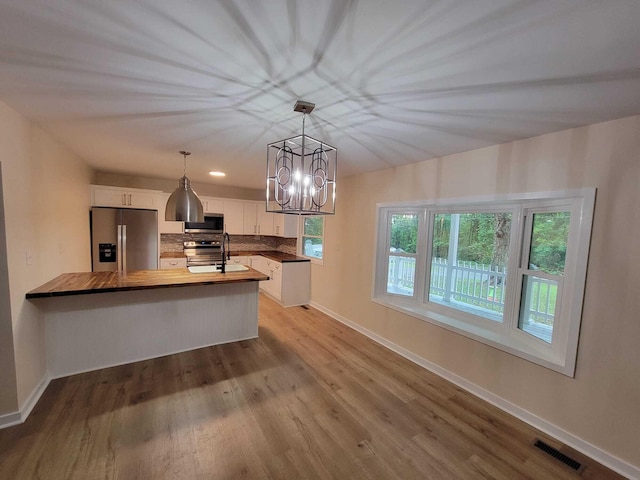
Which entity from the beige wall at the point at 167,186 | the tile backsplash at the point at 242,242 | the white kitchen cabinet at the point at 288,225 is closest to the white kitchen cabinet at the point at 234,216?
the beige wall at the point at 167,186

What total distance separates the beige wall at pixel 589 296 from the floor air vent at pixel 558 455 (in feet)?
0.63

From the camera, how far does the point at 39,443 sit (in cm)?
176

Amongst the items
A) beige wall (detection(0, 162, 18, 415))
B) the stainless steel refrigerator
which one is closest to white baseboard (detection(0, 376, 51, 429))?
beige wall (detection(0, 162, 18, 415))

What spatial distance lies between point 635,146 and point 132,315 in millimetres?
4352

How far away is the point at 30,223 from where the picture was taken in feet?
6.93

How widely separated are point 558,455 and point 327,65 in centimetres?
291

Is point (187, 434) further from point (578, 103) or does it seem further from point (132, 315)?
point (578, 103)

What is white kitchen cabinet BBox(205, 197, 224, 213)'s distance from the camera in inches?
204

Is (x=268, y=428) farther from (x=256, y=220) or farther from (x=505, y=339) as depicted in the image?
(x=256, y=220)

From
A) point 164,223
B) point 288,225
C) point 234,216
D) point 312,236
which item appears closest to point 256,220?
point 234,216

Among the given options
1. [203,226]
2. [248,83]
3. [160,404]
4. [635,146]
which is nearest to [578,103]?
[635,146]

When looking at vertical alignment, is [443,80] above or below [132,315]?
above

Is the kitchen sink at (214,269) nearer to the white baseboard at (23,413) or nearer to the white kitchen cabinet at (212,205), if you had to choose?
the white baseboard at (23,413)

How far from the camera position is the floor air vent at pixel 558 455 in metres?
1.79
